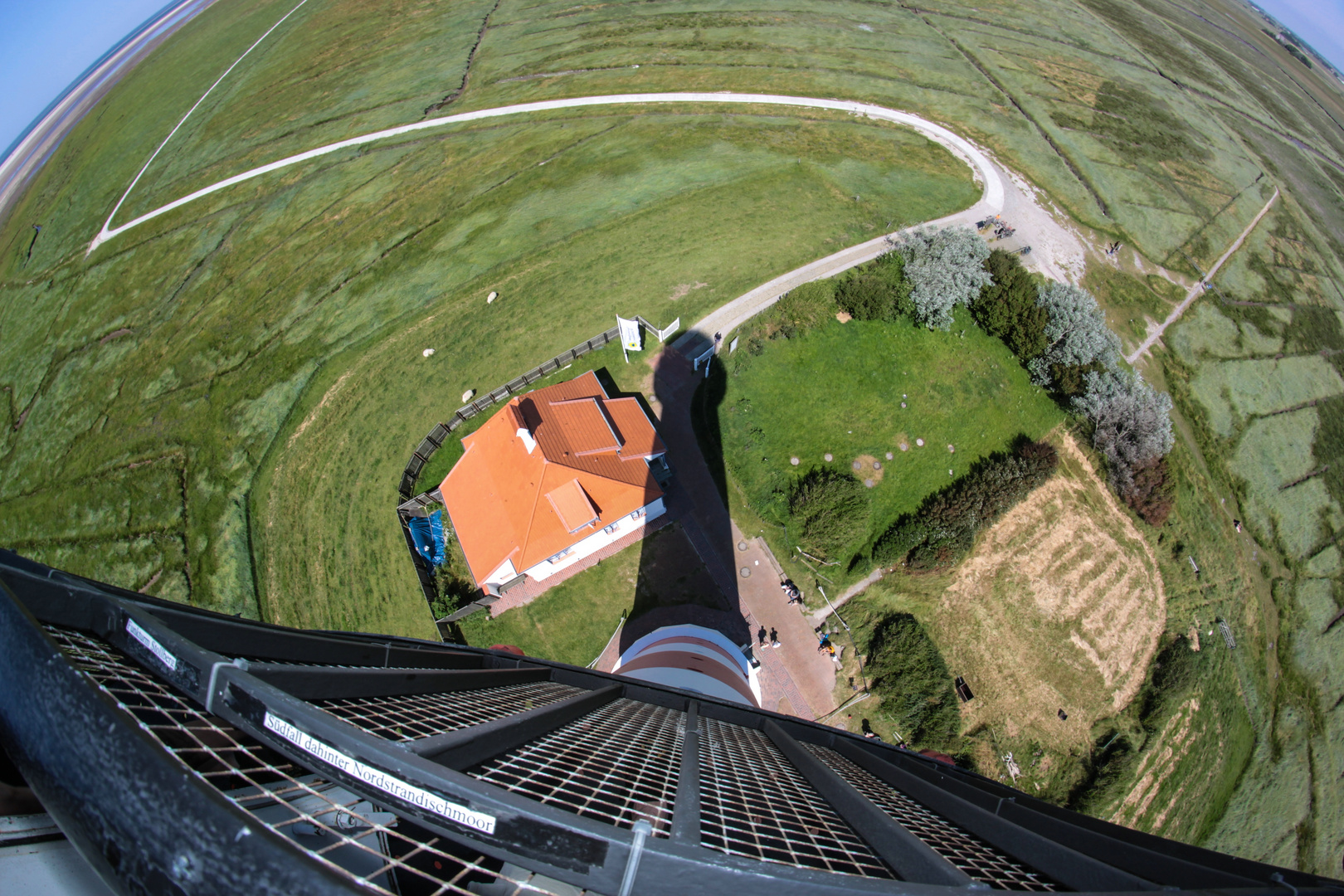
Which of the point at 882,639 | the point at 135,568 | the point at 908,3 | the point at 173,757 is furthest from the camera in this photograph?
the point at 908,3

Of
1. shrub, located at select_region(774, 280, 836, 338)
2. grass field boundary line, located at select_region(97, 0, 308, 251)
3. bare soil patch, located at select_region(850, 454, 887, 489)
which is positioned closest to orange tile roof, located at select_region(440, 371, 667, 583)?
bare soil patch, located at select_region(850, 454, 887, 489)

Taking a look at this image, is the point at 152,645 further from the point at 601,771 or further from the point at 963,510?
the point at 963,510

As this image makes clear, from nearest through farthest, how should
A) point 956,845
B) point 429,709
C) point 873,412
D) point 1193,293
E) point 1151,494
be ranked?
point 956,845
point 429,709
point 1151,494
point 873,412
point 1193,293

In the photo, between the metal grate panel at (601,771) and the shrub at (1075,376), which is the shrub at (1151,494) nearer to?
the shrub at (1075,376)

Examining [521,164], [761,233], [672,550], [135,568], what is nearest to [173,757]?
[672,550]

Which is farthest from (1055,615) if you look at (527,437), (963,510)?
(527,437)

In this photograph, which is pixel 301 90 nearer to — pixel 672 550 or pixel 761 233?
pixel 761 233
